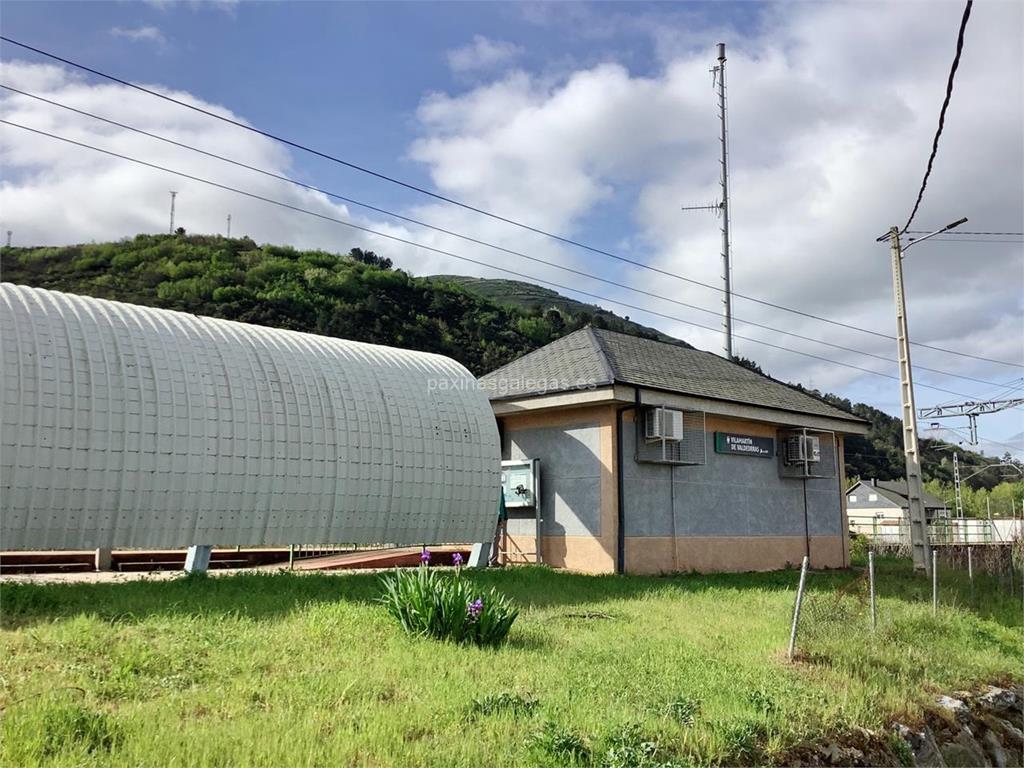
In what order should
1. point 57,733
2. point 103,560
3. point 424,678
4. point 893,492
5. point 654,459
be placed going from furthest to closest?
1. point 893,492
2. point 654,459
3. point 103,560
4. point 424,678
5. point 57,733

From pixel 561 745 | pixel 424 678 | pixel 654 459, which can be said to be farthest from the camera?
pixel 654 459

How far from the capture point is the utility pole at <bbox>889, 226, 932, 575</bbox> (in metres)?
18.7

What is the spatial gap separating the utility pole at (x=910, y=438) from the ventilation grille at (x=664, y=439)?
5039 mm

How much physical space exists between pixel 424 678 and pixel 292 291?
4775 cm

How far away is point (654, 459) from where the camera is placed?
1780cm

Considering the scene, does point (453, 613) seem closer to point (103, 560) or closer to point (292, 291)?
point (103, 560)

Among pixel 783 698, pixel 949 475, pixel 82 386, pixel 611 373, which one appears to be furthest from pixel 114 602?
pixel 949 475

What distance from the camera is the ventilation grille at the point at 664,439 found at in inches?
691

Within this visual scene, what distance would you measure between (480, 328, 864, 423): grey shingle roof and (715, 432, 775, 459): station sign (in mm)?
924

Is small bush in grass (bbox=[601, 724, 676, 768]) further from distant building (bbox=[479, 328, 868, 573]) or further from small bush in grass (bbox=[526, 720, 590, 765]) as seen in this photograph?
distant building (bbox=[479, 328, 868, 573])

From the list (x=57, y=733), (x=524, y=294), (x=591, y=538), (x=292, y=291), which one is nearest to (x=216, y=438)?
(x=57, y=733)

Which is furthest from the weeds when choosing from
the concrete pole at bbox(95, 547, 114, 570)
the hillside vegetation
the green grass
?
the hillside vegetation

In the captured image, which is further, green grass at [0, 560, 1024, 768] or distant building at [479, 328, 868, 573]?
distant building at [479, 328, 868, 573]

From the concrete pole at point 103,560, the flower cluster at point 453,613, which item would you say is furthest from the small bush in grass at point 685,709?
the concrete pole at point 103,560
